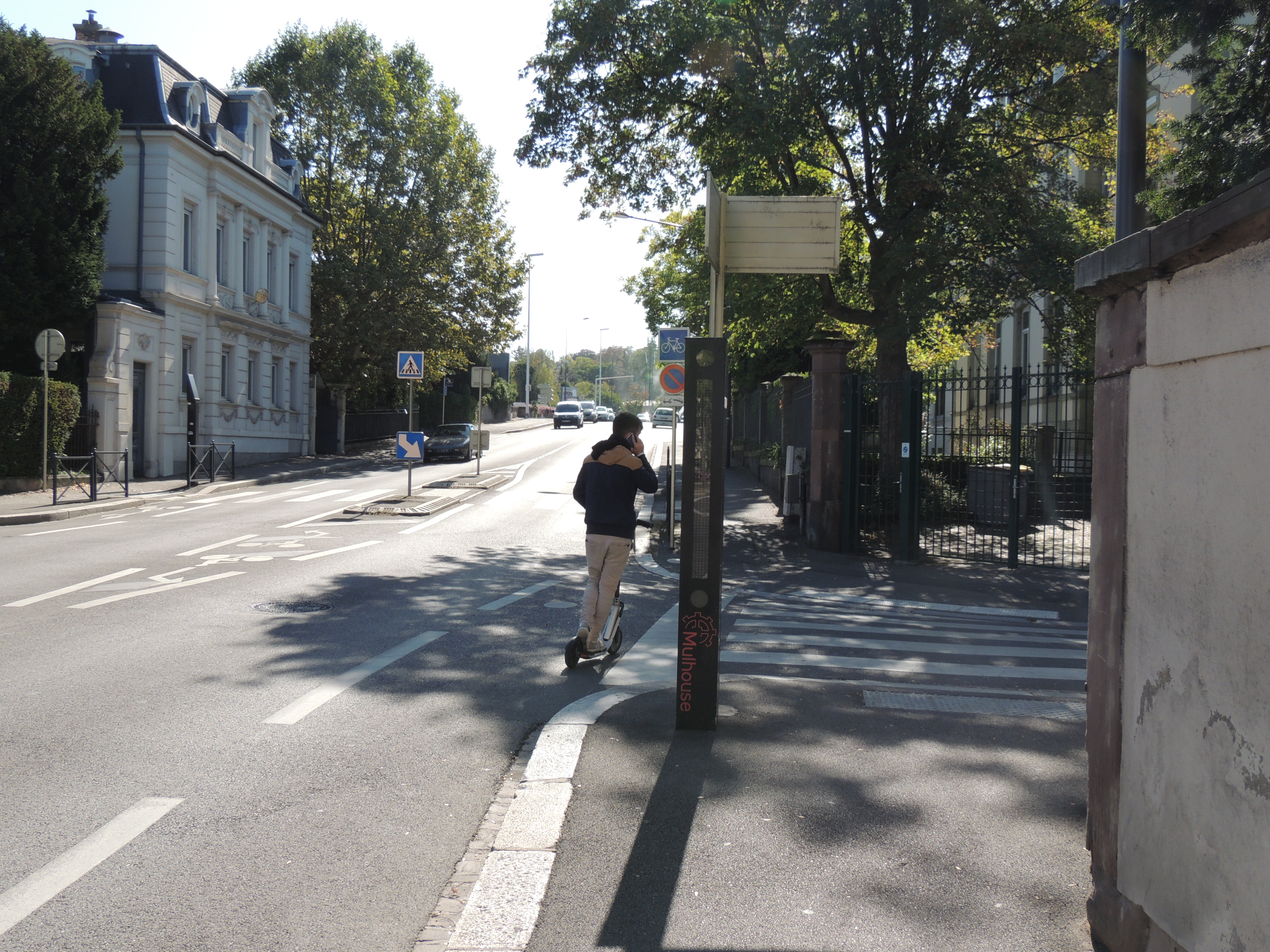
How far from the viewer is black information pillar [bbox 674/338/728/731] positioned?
17.1 ft

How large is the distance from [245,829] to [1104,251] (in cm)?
365

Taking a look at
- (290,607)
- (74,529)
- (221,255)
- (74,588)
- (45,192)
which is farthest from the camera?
(221,255)

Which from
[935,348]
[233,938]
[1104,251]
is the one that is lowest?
[233,938]

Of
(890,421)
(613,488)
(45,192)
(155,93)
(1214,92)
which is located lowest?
(613,488)

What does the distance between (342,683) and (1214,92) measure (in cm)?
1090

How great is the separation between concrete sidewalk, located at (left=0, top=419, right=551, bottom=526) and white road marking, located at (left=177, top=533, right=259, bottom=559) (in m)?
4.29

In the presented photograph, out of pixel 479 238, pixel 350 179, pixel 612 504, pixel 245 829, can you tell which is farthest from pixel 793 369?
pixel 245 829

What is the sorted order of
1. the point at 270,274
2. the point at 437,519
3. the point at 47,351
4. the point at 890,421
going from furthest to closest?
the point at 270,274
the point at 47,351
the point at 437,519
the point at 890,421

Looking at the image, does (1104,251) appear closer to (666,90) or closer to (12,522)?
(666,90)

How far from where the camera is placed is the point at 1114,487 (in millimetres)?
3213

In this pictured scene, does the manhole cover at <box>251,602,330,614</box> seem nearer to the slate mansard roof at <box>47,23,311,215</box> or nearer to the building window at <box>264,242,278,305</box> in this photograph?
the slate mansard roof at <box>47,23,311,215</box>

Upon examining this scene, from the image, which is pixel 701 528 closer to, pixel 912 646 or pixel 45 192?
pixel 912 646

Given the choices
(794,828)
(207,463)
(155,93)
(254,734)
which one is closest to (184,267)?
(155,93)

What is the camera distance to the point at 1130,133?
9.91m
